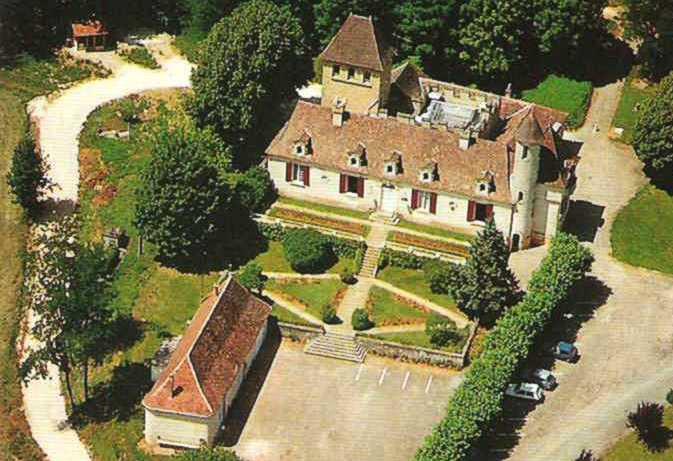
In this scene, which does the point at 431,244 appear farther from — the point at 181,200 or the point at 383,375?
the point at 181,200

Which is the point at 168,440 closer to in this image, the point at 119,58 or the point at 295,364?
the point at 295,364

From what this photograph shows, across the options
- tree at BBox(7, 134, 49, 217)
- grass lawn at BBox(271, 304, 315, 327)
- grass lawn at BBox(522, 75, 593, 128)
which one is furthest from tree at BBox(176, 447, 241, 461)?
grass lawn at BBox(522, 75, 593, 128)

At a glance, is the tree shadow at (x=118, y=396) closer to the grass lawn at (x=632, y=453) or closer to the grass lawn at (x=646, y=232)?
the grass lawn at (x=632, y=453)

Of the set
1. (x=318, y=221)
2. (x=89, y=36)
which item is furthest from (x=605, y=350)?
(x=89, y=36)

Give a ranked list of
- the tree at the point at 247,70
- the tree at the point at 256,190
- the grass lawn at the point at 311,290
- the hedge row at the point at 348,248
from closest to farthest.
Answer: the grass lawn at the point at 311,290, the hedge row at the point at 348,248, the tree at the point at 256,190, the tree at the point at 247,70

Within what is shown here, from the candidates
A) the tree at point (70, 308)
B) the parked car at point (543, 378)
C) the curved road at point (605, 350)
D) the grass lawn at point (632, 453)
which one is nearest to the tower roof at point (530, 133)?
the curved road at point (605, 350)

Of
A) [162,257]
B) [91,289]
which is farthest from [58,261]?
[162,257]
